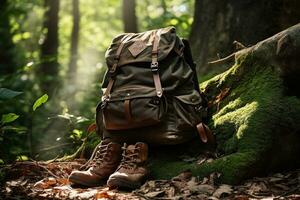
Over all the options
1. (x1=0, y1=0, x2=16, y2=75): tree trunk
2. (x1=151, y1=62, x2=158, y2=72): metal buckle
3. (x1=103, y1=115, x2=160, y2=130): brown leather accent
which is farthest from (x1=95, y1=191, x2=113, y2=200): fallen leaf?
(x1=0, y1=0, x2=16, y2=75): tree trunk

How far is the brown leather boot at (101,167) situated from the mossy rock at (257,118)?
0.37 meters

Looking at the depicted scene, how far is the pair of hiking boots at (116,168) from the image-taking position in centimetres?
325

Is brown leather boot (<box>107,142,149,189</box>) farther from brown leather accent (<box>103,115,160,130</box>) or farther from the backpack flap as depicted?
the backpack flap

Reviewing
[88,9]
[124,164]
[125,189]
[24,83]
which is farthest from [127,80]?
[88,9]

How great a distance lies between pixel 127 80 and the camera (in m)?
3.68

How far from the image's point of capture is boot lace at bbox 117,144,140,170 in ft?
11.2

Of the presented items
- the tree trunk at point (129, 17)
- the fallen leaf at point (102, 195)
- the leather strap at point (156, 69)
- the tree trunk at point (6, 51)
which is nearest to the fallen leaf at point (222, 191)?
the fallen leaf at point (102, 195)

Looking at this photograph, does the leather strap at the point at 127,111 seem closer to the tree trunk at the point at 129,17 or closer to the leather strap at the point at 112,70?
the leather strap at the point at 112,70

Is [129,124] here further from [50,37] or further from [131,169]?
[50,37]

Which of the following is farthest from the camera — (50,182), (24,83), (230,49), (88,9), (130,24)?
(88,9)

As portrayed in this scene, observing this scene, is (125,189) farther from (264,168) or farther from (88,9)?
(88,9)

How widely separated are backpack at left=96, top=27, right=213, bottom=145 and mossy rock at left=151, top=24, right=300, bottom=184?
0.77ft

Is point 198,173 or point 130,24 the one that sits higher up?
point 130,24

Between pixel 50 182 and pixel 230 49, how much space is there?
9.31ft
